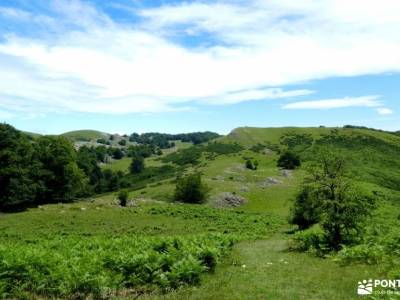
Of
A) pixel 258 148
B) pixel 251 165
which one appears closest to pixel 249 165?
pixel 251 165

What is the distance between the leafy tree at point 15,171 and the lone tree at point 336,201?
54.3 metres

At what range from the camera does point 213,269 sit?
22031 mm

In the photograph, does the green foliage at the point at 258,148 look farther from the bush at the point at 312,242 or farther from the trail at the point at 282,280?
the trail at the point at 282,280

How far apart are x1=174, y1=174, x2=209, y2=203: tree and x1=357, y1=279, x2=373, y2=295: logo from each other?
2838 inches

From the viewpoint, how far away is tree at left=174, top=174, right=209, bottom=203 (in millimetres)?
88375

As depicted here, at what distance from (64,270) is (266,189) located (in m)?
83.3

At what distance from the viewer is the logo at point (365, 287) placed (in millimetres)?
15271

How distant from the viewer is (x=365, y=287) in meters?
15.8

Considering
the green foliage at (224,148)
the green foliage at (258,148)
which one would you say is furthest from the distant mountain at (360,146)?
the green foliage at (224,148)

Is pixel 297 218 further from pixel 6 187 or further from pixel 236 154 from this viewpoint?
pixel 236 154

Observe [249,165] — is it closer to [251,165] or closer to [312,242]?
[251,165]

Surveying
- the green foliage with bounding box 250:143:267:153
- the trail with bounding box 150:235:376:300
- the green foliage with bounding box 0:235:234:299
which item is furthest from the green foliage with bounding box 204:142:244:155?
the green foliage with bounding box 0:235:234:299

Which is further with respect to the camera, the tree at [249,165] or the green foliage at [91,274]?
the tree at [249,165]

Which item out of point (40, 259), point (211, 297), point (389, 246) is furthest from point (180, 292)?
point (389, 246)
